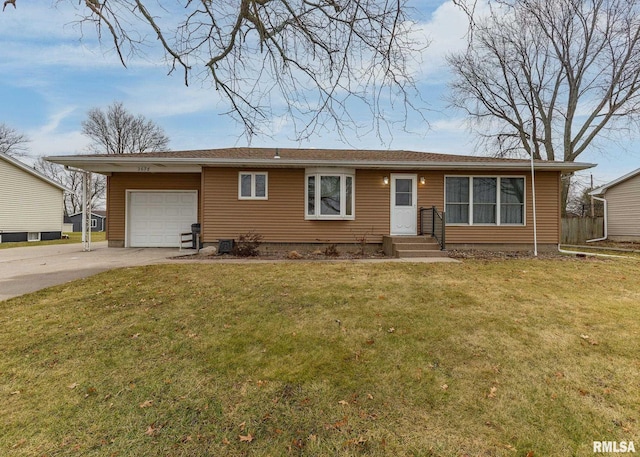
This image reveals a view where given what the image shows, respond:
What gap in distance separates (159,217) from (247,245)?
4588 millimetres

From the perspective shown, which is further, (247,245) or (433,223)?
(433,223)

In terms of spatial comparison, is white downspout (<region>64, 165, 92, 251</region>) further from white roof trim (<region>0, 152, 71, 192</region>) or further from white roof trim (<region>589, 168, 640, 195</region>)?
white roof trim (<region>589, 168, 640, 195</region>)

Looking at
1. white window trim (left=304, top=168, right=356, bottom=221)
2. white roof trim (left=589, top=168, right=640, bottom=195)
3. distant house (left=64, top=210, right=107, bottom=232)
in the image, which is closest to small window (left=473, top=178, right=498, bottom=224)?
white window trim (left=304, top=168, right=356, bottom=221)

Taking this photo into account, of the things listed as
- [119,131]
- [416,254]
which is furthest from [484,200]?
[119,131]

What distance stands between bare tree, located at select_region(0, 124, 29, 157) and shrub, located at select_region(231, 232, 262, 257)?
34.5m

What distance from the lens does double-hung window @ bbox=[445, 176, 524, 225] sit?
10.4m

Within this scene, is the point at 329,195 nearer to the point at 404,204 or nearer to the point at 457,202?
the point at 404,204

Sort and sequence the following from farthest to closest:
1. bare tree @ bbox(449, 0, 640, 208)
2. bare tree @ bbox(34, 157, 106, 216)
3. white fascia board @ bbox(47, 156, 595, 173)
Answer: bare tree @ bbox(34, 157, 106, 216) → bare tree @ bbox(449, 0, 640, 208) → white fascia board @ bbox(47, 156, 595, 173)

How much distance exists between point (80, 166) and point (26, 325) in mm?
8666

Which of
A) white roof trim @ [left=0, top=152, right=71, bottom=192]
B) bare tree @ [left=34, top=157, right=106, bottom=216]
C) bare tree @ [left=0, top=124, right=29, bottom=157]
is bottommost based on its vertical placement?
white roof trim @ [left=0, top=152, right=71, bottom=192]

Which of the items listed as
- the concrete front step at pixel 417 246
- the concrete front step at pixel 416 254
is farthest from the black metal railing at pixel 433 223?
the concrete front step at pixel 416 254

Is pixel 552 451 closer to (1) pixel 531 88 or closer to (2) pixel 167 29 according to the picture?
(2) pixel 167 29

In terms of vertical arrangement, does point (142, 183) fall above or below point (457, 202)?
above

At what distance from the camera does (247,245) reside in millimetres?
9258
